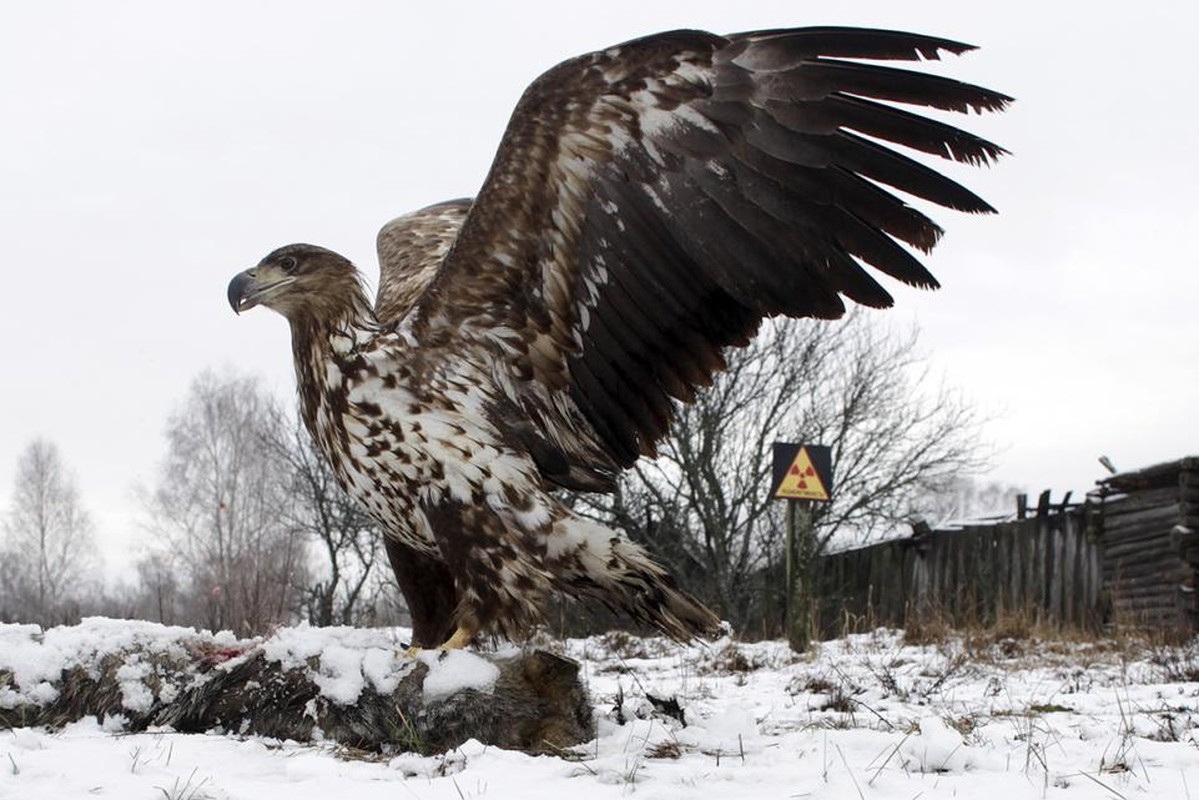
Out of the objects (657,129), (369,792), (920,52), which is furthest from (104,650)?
(920,52)

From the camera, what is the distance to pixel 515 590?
4.12 m

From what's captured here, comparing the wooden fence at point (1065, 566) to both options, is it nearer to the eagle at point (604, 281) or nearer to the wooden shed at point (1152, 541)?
the wooden shed at point (1152, 541)

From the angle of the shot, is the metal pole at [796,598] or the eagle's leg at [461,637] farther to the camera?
the metal pole at [796,598]

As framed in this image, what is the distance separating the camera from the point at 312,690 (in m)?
3.85

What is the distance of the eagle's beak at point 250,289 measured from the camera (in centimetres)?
454

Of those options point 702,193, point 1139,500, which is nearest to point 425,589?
point 702,193

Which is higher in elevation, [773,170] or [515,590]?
[773,170]

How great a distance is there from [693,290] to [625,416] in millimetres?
599

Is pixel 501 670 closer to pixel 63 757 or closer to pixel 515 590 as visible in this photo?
pixel 515 590

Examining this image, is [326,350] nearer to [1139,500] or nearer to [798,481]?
[798,481]

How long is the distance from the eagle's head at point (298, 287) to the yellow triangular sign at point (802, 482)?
21.3 ft

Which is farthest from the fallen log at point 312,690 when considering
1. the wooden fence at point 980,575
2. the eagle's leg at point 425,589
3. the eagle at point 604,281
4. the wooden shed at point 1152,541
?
the wooden shed at point 1152,541

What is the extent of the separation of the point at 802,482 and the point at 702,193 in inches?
269

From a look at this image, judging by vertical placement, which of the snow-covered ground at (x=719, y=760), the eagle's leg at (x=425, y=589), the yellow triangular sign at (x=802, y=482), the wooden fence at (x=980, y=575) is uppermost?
the yellow triangular sign at (x=802, y=482)
